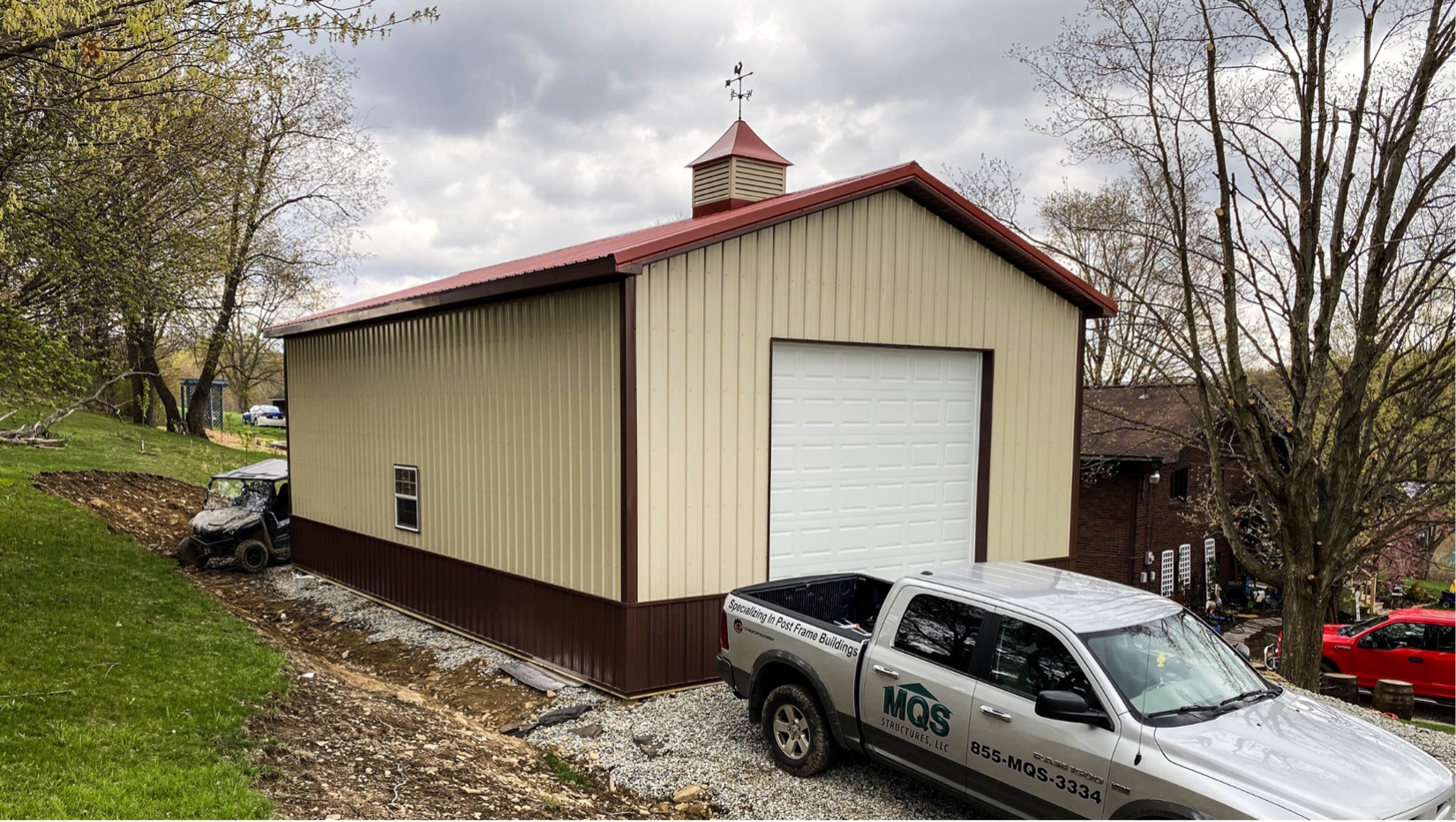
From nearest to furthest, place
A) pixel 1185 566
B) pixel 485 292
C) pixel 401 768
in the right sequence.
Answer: pixel 401 768
pixel 485 292
pixel 1185 566

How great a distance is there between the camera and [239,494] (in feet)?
58.9

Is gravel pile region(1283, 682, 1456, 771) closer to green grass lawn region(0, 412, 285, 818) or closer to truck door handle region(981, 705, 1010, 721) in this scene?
truck door handle region(981, 705, 1010, 721)

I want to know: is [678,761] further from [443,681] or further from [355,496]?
[355,496]

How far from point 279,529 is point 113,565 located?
12.5 feet

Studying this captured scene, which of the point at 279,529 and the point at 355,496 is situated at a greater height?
the point at 355,496

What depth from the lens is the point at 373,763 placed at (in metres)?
6.70

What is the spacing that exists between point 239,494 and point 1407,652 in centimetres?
2220

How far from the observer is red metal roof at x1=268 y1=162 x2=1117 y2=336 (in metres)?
8.84

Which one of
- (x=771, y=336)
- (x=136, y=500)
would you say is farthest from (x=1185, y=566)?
(x=136, y=500)

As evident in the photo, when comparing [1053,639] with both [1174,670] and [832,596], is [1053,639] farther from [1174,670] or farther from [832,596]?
[832,596]

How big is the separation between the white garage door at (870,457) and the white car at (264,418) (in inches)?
1870

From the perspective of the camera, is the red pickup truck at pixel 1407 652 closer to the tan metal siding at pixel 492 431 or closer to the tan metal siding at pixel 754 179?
the tan metal siding at pixel 754 179

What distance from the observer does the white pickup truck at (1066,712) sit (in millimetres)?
4613

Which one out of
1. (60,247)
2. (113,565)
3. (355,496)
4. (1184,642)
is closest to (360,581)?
(355,496)
